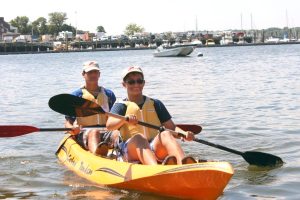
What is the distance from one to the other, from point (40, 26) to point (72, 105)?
152 metres

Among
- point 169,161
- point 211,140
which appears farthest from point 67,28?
point 169,161

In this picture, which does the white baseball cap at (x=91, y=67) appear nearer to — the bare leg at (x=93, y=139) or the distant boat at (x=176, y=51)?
the bare leg at (x=93, y=139)

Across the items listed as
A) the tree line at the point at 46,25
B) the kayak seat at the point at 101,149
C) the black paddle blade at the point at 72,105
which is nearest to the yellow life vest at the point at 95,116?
the black paddle blade at the point at 72,105

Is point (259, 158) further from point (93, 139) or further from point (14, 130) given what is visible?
point (14, 130)

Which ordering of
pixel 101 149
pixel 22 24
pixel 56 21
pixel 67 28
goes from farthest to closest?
pixel 67 28 < pixel 22 24 < pixel 56 21 < pixel 101 149

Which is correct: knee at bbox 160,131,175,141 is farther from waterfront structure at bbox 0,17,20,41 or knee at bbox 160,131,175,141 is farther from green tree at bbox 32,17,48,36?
green tree at bbox 32,17,48,36

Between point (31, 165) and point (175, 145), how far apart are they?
3.68 meters

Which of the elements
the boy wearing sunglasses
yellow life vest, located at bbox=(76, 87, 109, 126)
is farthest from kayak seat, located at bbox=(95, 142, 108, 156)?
yellow life vest, located at bbox=(76, 87, 109, 126)

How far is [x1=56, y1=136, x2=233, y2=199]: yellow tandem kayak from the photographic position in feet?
21.1

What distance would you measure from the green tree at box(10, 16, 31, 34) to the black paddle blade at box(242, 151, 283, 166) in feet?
497

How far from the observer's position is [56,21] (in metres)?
158

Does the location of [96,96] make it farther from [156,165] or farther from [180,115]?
[180,115]

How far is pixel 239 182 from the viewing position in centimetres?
843

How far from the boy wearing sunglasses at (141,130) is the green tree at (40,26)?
151m
